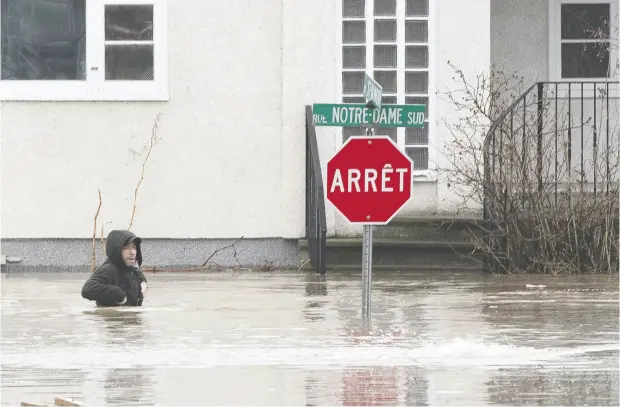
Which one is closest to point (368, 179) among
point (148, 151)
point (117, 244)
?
point (117, 244)

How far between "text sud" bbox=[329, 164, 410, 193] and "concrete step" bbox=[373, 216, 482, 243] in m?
5.38

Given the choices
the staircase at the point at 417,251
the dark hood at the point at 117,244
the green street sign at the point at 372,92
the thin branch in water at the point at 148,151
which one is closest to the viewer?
the green street sign at the point at 372,92

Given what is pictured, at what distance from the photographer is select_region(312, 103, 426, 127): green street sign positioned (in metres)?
12.5

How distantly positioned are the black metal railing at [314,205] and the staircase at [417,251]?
0.27 meters

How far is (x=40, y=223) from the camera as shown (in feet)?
59.6

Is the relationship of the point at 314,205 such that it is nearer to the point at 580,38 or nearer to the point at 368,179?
the point at 580,38

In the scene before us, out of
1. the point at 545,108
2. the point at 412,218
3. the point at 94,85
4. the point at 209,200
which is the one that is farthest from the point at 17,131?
the point at 545,108

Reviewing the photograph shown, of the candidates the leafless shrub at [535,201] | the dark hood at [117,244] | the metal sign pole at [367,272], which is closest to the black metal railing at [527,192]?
the leafless shrub at [535,201]

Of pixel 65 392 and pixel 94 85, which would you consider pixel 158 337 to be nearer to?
pixel 65 392

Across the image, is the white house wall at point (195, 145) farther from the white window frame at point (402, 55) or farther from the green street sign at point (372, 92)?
the green street sign at point (372, 92)

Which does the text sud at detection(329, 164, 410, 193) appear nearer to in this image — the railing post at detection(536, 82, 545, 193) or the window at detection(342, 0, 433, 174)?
the railing post at detection(536, 82, 545, 193)

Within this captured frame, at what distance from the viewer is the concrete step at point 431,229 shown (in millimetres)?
17703

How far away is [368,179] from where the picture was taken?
12.3 meters

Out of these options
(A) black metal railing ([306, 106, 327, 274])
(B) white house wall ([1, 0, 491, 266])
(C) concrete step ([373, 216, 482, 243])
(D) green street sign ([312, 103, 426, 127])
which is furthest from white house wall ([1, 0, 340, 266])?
(D) green street sign ([312, 103, 426, 127])
